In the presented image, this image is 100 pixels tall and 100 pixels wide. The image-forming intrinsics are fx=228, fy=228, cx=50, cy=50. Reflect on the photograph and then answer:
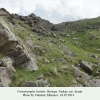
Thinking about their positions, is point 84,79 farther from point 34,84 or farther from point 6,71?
point 6,71

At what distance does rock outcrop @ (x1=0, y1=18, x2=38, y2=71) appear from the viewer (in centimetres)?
2934

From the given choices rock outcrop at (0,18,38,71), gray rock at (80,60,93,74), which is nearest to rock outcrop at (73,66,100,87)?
gray rock at (80,60,93,74)

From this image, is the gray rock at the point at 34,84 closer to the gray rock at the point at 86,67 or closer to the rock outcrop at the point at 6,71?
the rock outcrop at the point at 6,71

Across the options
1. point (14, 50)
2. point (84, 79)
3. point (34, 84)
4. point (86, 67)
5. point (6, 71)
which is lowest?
point (84, 79)

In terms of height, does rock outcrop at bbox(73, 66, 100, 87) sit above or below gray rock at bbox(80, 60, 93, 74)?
below

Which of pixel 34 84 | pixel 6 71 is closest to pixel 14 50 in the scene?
pixel 6 71

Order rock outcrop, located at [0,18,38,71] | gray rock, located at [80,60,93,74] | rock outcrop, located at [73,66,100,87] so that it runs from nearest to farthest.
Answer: rock outcrop, located at [73,66,100,87]
rock outcrop, located at [0,18,38,71]
gray rock, located at [80,60,93,74]

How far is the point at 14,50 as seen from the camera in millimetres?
29797

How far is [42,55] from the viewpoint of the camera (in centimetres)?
3591

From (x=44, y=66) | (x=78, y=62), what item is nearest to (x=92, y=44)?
(x=78, y=62)

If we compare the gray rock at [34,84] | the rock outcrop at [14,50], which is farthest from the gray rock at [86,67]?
the gray rock at [34,84]

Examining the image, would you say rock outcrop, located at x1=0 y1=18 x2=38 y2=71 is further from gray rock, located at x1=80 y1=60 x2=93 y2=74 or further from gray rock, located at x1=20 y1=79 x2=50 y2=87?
gray rock, located at x1=80 y1=60 x2=93 y2=74

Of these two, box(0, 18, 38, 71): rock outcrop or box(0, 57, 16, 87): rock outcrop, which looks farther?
box(0, 18, 38, 71): rock outcrop
